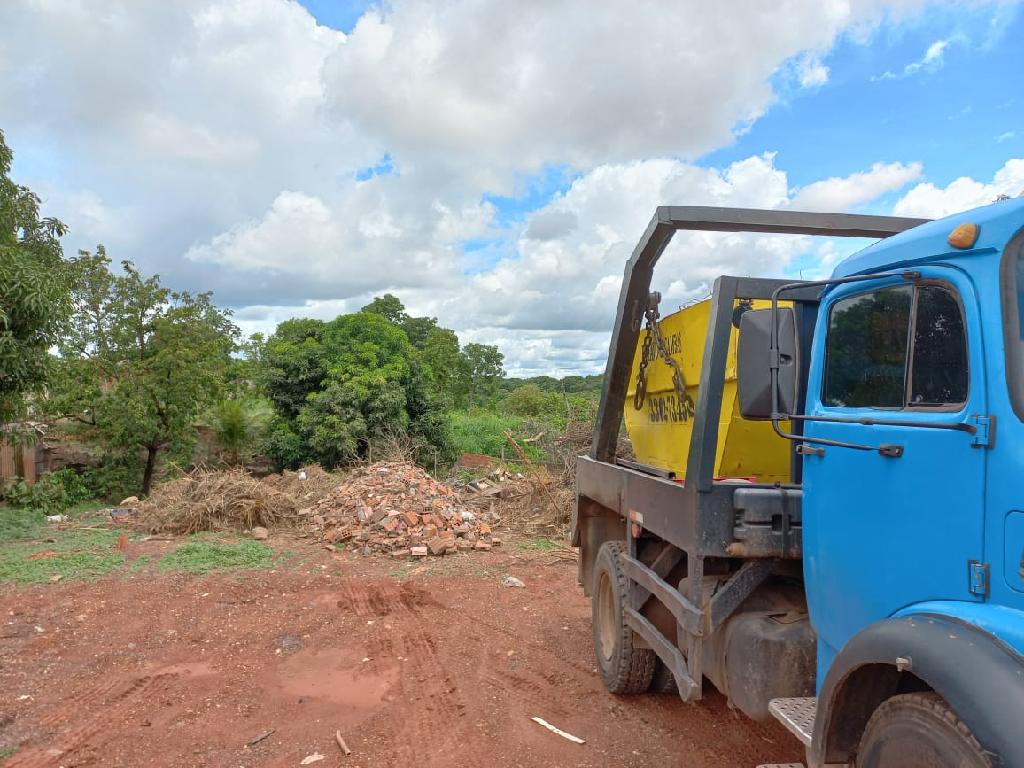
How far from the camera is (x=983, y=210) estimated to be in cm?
218

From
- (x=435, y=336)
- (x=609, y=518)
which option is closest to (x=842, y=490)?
(x=609, y=518)

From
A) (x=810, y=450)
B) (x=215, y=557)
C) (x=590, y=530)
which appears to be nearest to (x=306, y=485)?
(x=215, y=557)

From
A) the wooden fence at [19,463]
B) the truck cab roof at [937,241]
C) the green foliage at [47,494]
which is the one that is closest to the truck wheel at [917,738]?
the truck cab roof at [937,241]

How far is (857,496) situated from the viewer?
248 centimetres

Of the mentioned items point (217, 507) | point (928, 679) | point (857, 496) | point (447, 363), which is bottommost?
point (217, 507)

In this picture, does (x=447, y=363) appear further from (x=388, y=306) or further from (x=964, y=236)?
(x=964, y=236)

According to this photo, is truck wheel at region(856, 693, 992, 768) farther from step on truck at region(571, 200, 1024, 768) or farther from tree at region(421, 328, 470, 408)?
tree at region(421, 328, 470, 408)

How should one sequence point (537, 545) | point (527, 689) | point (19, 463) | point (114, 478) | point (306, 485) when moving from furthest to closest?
point (114, 478)
point (19, 463)
point (306, 485)
point (537, 545)
point (527, 689)

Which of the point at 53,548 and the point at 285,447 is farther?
the point at 285,447

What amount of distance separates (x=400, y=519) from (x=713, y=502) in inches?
276

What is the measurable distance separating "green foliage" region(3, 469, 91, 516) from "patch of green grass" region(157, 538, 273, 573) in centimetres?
484

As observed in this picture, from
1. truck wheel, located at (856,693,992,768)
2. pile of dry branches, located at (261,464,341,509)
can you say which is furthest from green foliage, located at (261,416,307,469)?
truck wheel, located at (856,693,992,768)

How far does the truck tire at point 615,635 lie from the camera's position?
446 centimetres

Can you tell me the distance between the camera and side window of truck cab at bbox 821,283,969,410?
2.19 metres
